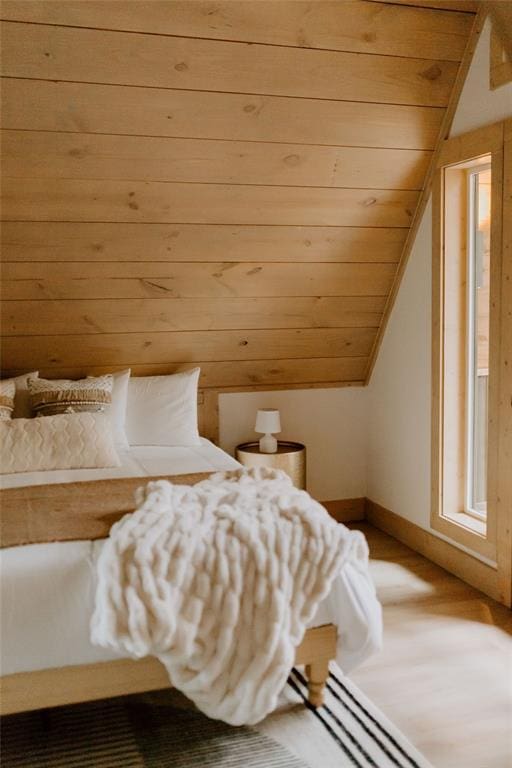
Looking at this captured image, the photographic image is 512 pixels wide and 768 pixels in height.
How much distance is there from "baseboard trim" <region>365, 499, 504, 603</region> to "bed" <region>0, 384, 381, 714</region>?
3.70 feet

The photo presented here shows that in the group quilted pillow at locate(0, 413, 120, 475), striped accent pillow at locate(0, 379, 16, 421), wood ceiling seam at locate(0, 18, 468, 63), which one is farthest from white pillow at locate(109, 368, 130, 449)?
wood ceiling seam at locate(0, 18, 468, 63)

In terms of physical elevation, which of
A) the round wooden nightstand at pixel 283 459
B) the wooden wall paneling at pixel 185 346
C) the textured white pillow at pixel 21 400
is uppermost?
the wooden wall paneling at pixel 185 346

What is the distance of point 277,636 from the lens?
7.01ft

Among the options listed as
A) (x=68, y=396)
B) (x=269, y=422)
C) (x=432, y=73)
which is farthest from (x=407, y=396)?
(x=68, y=396)

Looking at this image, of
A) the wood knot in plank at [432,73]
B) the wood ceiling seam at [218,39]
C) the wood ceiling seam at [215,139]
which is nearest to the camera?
the wood ceiling seam at [218,39]

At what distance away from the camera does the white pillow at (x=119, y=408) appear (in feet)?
12.0

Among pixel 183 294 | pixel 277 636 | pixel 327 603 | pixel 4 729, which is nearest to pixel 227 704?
pixel 277 636

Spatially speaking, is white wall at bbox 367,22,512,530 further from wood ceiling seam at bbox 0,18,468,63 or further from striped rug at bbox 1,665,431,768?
striped rug at bbox 1,665,431,768

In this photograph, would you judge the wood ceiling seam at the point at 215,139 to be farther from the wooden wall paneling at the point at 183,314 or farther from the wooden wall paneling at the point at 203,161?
the wooden wall paneling at the point at 183,314

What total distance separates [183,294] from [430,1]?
5.47 feet

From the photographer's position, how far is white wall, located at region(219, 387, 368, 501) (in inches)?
172

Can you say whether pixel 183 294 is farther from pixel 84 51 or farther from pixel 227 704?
pixel 227 704

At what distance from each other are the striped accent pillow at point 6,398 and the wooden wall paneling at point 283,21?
156 centimetres

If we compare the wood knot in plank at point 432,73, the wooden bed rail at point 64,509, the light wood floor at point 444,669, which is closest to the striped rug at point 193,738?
the light wood floor at point 444,669
